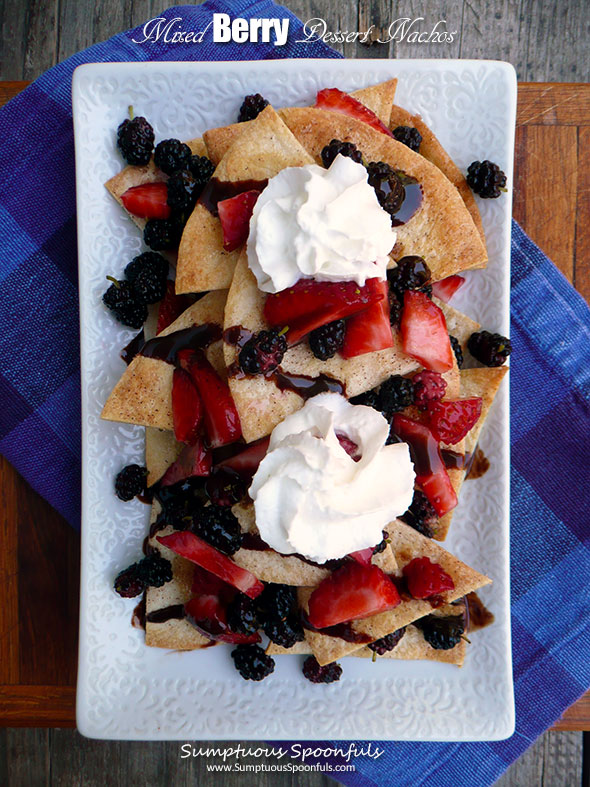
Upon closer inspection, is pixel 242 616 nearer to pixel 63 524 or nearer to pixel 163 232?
pixel 63 524

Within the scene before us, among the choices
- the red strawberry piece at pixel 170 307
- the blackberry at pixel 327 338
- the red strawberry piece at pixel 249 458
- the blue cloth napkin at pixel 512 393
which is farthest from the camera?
the blue cloth napkin at pixel 512 393

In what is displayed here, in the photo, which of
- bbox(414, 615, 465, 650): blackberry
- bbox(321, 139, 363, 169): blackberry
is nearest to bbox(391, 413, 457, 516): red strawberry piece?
bbox(414, 615, 465, 650): blackberry

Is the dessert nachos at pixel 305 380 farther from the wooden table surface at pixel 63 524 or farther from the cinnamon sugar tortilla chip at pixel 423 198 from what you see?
the wooden table surface at pixel 63 524

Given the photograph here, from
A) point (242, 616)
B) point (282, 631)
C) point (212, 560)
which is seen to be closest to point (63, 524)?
point (212, 560)

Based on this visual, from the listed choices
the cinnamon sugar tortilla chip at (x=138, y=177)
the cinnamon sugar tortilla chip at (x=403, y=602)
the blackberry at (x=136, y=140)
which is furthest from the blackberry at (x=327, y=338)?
the blackberry at (x=136, y=140)

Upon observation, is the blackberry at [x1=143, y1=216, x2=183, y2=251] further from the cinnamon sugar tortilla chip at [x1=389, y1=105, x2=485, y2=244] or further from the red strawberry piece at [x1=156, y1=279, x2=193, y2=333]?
the cinnamon sugar tortilla chip at [x1=389, y1=105, x2=485, y2=244]

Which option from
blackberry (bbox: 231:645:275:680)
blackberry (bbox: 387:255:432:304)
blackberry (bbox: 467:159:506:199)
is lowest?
blackberry (bbox: 231:645:275:680)
